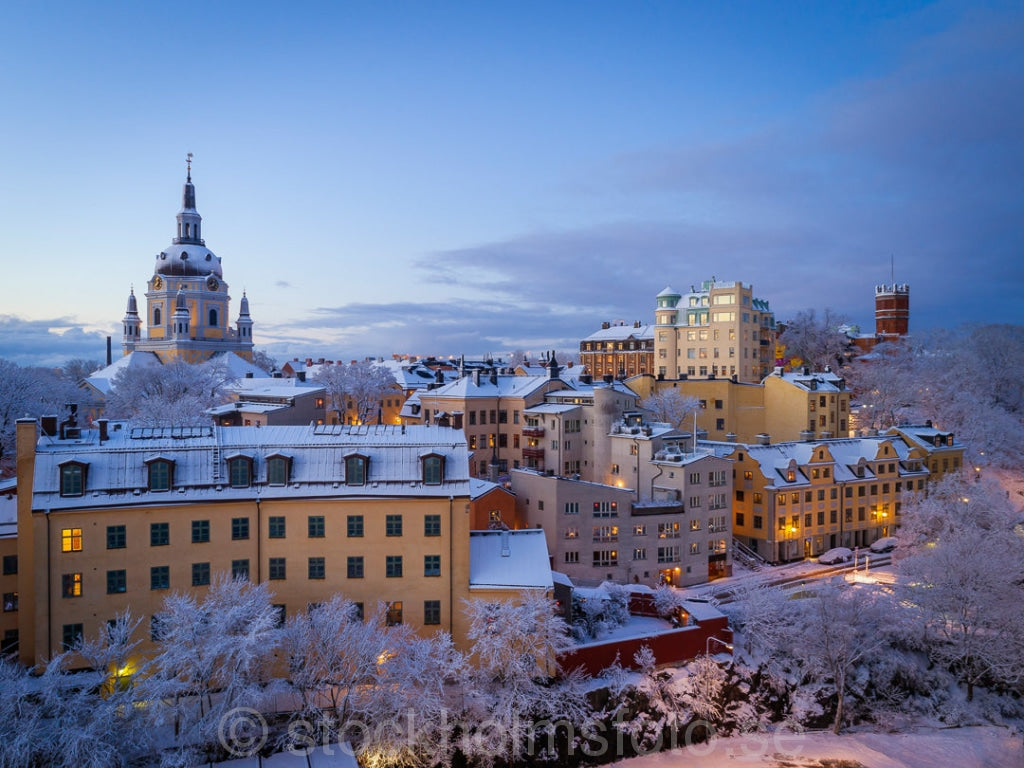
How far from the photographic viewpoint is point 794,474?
178 feet

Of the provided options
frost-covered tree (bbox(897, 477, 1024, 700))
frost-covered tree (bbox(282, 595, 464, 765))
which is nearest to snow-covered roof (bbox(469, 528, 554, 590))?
frost-covered tree (bbox(282, 595, 464, 765))

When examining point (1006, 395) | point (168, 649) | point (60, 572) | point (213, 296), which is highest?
point (213, 296)

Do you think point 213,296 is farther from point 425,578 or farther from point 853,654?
point 853,654

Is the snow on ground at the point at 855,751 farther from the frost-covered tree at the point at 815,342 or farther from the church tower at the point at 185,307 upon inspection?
the church tower at the point at 185,307

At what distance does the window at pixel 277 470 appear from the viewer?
32062 mm

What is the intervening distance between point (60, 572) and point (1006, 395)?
3658 inches

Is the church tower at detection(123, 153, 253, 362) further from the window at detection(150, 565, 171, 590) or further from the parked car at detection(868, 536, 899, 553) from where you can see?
the parked car at detection(868, 536, 899, 553)

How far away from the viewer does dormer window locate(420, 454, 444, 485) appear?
3294 cm

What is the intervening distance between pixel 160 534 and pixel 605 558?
25819 millimetres

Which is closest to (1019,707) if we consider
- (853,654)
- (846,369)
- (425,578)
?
(853,654)

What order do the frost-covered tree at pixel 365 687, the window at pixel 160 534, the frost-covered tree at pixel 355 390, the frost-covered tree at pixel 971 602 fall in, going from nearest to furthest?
the frost-covered tree at pixel 365 687 → the window at pixel 160 534 → the frost-covered tree at pixel 971 602 → the frost-covered tree at pixel 355 390

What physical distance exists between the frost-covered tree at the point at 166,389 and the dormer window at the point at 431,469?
33.8 metres

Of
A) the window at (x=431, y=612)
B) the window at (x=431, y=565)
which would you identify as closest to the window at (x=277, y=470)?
the window at (x=431, y=565)

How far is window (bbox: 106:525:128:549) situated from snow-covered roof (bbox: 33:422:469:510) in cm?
110
